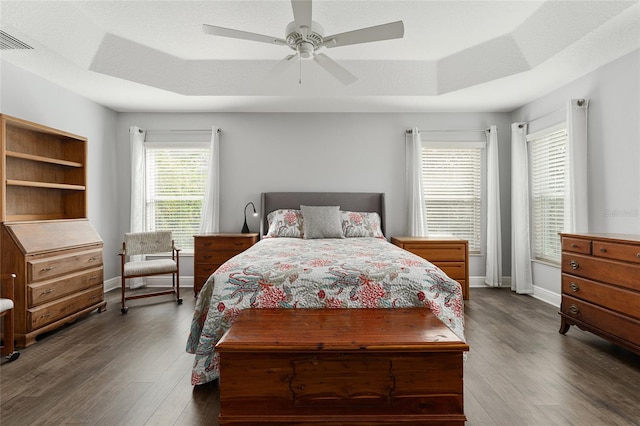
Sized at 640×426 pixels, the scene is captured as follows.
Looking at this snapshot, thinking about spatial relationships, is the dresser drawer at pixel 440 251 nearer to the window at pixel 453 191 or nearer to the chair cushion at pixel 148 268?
the window at pixel 453 191

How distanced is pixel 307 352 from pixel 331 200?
315 cm

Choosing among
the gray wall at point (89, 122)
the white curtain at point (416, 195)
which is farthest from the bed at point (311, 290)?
the gray wall at point (89, 122)

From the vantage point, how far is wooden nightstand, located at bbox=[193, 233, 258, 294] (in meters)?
4.29

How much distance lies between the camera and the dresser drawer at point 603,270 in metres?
2.36

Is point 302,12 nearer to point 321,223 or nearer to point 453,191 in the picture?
point 321,223

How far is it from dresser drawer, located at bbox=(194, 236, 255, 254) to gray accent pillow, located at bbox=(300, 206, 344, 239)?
80cm

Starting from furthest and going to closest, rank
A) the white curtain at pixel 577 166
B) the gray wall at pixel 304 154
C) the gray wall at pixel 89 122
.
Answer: the gray wall at pixel 304 154, the white curtain at pixel 577 166, the gray wall at pixel 89 122

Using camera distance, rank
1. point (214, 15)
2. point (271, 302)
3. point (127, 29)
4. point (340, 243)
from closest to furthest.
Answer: point (271, 302) → point (214, 15) → point (127, 29) → point (340, 243)

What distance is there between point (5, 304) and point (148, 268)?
1423mm

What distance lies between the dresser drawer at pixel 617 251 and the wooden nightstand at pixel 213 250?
3461 mm

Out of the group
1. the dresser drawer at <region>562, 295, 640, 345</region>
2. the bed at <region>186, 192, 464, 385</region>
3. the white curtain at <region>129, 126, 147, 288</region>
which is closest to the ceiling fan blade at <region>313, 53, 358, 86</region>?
the bed at <region>186, 192, 464, 385</region>

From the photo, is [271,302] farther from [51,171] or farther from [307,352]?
[51,171]

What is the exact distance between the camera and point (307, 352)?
1630 mm

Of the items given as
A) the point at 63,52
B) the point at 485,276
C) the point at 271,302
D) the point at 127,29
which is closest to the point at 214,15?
the point at 127,29
